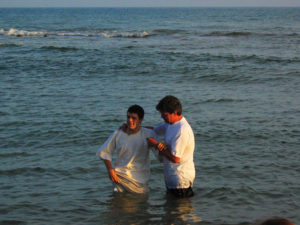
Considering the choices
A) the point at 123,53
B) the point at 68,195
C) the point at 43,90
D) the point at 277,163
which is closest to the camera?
the point at 68,195

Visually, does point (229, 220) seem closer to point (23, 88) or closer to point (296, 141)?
point (296, 141)

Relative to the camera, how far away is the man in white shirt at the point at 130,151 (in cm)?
468

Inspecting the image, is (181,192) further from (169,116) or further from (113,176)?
(169,116)

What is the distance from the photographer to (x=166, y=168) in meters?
4.83

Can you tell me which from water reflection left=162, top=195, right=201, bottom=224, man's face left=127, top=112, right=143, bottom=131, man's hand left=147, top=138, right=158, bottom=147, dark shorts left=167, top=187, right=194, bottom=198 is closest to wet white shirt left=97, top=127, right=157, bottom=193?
man's face left=127, top=112, right=143, bottom=131

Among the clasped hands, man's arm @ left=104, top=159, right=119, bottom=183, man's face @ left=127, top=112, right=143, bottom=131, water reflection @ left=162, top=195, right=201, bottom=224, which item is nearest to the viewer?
the clasped hands

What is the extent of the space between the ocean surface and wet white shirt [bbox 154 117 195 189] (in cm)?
56

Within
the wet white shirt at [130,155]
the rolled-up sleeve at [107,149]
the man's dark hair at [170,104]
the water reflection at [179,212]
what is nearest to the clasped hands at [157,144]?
the wet white shirt at [130,155]

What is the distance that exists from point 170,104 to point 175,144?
0.43 meters

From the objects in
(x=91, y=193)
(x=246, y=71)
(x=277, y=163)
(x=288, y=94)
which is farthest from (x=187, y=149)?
(x=246, y=71)

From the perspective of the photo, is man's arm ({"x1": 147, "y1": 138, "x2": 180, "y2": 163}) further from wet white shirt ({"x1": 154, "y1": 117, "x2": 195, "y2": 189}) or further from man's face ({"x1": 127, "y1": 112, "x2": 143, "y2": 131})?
man's face ({"x1": 127, "y1": 112, "x2": 143, "y2": 131})

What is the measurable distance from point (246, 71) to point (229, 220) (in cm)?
1189

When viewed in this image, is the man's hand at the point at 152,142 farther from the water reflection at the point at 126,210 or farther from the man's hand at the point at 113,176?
the water reflection at the point at 126,210

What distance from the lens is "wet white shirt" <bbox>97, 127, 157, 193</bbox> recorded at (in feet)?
15.6
